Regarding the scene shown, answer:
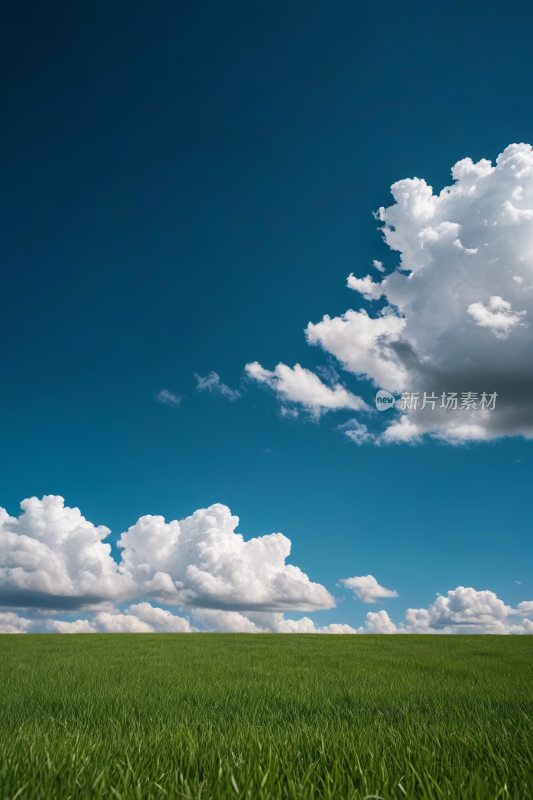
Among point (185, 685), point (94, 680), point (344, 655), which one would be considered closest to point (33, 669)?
point (94, 680)

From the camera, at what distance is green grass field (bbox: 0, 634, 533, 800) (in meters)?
2.84

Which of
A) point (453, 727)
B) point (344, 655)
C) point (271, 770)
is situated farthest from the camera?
point (344, 655)

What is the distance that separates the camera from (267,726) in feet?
16.8

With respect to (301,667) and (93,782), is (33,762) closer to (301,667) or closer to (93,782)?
(93,782)

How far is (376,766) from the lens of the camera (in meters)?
3.27

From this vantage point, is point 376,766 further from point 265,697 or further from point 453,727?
point 265,697

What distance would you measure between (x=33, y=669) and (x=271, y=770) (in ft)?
39.7

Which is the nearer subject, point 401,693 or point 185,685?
point 401,693

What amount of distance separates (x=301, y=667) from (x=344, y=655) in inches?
167

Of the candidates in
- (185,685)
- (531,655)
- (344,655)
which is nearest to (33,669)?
(185,685)

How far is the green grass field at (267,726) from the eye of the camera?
2.84 m

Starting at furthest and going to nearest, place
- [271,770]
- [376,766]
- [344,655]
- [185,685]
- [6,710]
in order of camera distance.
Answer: [344,655] → [185,685] → [6,710] → [376,766] → [271,770]

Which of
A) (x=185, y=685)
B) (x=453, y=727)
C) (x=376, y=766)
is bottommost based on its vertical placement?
(x=185, y=685)

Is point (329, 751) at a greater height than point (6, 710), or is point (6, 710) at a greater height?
point (329, 751)
